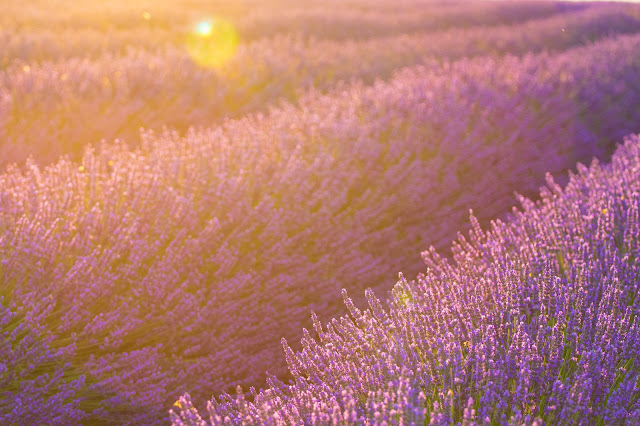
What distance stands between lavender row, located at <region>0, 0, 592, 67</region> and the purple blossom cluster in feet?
16.0

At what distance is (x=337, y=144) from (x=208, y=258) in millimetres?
1153

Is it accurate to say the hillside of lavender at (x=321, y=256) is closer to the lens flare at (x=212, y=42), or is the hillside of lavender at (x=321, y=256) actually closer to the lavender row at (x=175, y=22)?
the lens flare at (x=212, y=42)

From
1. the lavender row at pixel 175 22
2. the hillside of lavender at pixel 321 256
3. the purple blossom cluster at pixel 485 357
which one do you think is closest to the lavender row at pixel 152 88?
the hillside of lavender at pixel 321 256

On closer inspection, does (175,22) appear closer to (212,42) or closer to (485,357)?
(212,42)

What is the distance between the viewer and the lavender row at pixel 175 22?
641 cm

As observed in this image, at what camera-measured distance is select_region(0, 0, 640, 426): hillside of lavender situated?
5.34 ft

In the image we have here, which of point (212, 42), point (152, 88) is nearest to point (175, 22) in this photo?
point (212, 42)

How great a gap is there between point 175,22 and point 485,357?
28.9 feet

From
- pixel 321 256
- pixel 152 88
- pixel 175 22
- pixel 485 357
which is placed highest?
pixel 175 22

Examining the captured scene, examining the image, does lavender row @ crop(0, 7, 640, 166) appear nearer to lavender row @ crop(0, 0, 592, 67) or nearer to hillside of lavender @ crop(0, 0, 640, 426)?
hillside of lavender @ crop(0, 0, 640, 426)

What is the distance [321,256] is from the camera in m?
2.69

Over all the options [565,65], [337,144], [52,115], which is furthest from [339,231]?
[565,65]

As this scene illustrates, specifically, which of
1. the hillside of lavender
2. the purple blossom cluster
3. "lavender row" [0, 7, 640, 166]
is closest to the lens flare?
"lavender row" [0, 7, 640, 166]

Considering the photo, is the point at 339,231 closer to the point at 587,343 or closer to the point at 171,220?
the point at 171,220
